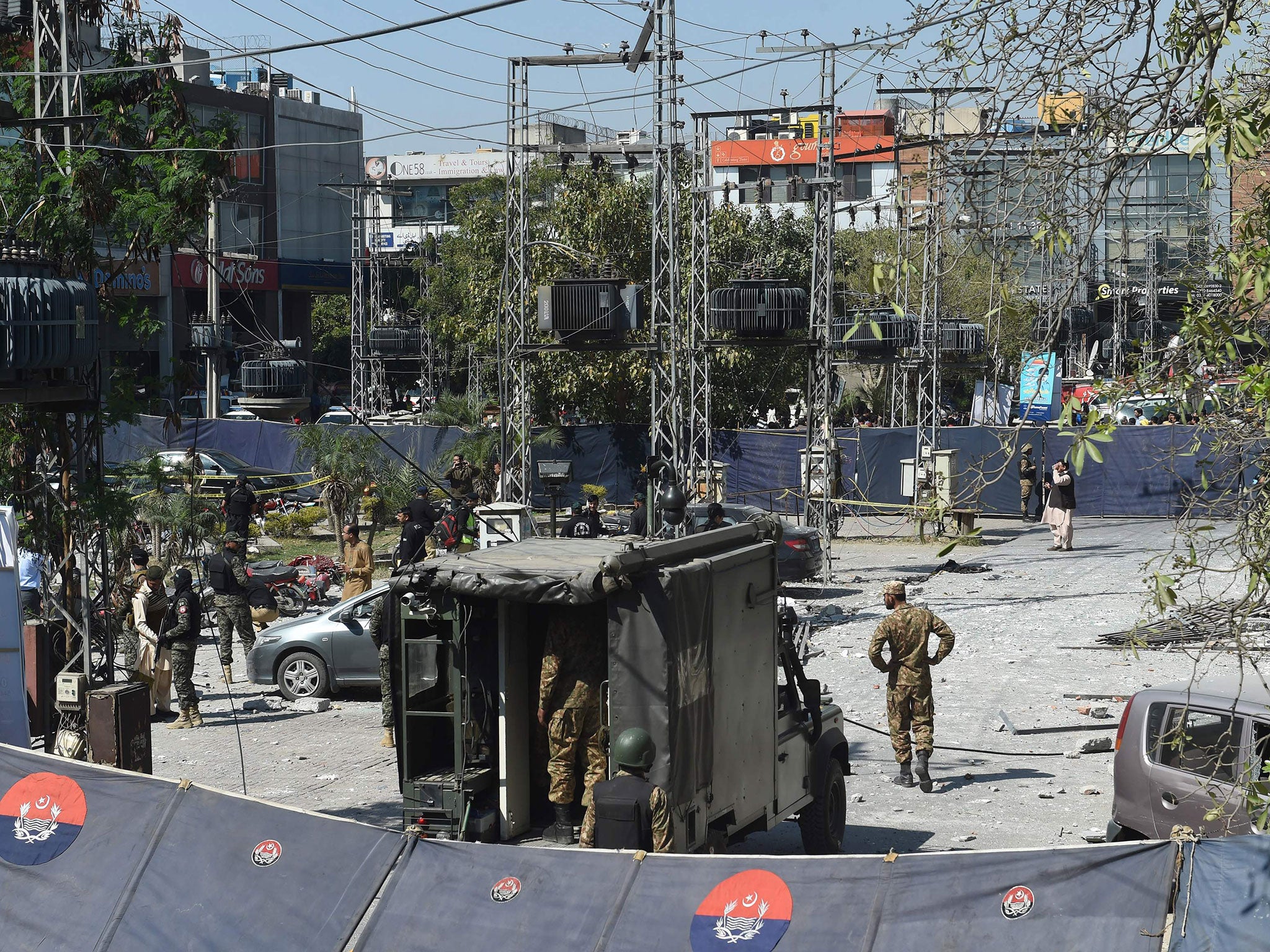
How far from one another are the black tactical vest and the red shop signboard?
41224mm

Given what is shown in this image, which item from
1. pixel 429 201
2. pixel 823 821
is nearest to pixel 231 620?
pixel 823 821

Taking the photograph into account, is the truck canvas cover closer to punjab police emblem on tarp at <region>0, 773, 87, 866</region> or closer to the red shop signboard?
punjab police emblem on tarp at <region>0, 773, 87, 866</region>

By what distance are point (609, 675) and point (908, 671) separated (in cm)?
437

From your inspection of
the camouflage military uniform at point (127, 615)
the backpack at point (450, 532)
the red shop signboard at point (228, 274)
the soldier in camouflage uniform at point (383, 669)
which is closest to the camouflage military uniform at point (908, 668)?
the soldier in camouflage uniform at point (383, 669)

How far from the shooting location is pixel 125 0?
11.2m

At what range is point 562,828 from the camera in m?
8.48

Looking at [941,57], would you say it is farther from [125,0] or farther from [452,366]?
[452,366]

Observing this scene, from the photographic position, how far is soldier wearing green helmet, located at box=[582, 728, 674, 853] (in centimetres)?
747

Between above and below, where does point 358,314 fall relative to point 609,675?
above

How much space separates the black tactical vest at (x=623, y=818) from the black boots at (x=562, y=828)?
3.05ft

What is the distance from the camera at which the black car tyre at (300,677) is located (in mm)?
15617

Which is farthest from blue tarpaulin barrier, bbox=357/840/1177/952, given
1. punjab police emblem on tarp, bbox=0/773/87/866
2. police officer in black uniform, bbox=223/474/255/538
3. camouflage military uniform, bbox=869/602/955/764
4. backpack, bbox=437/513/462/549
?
police officer in black uniform, bbox=223/474/255/538

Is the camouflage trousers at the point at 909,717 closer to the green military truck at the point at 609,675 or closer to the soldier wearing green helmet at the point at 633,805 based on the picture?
the green military truck at the point at 609,675

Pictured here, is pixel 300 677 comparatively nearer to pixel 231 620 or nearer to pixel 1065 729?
pixel 231 620
